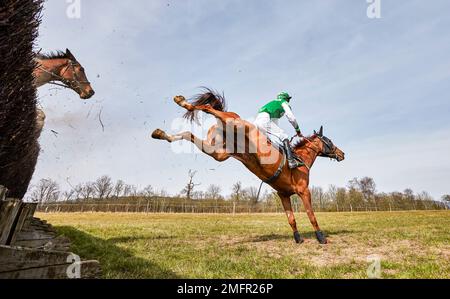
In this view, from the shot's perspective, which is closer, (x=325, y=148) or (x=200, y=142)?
(x=200, y=142)

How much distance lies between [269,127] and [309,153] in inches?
65.5

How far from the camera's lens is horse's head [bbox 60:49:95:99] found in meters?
9.77

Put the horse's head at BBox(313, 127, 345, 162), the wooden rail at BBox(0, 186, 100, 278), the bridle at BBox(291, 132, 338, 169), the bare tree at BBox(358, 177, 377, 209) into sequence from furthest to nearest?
the bare tree at BBox(358, 177, 377, 209) < the horse's head at BBox(313, 127, 345, 162) < the bridle at BBox(291, 132, 338, 169) < the wooden rail at BBox(0, 186, 100, 278)

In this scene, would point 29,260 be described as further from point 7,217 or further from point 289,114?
point 289,114

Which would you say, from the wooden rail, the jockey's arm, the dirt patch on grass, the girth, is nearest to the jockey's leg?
the girth

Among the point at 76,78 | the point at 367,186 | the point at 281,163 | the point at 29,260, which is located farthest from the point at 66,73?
the point at 367,186

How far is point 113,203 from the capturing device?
68.6 meters

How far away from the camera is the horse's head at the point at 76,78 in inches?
384

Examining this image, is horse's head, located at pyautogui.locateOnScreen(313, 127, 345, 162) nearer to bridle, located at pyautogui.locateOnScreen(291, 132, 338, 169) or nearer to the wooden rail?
bridle, located at pyautogui.locateOnScreen(291, 132, 338, 169)

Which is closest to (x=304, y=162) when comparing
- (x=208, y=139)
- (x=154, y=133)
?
(x=208, y=139)

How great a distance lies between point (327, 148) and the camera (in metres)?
8.94
